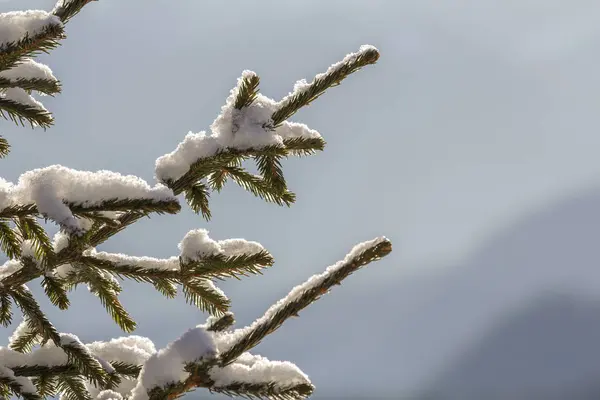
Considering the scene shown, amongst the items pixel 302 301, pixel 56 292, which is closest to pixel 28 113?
pixel 56 292

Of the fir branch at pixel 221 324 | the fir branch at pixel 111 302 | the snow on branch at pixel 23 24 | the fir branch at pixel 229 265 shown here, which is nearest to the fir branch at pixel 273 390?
the fir branch at pixel 221 324

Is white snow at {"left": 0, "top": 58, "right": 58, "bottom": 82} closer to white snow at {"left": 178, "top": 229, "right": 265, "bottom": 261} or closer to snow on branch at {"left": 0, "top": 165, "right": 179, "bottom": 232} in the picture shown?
snow on branch at {"left": 0, "top": 165, "right": 179, "bottom": 232}

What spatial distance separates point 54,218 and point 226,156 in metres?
0.87

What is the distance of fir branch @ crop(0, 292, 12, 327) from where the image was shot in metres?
3.23

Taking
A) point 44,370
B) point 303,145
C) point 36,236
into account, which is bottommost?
point 44,370

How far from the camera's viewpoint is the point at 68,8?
2.99 metres

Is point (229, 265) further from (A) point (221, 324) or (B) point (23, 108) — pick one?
(B) point (23, 108)

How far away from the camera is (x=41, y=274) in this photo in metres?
3.08

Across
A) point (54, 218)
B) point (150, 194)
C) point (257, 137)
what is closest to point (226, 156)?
point (257, 137)

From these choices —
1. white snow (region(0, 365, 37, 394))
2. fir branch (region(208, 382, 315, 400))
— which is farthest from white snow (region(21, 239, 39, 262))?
fir branch (region(208, 382, 315, 400))

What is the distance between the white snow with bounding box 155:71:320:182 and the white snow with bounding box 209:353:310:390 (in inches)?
41.5

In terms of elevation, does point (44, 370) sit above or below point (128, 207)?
below

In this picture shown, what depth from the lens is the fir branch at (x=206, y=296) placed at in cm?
306

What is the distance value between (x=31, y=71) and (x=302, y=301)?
232cm
